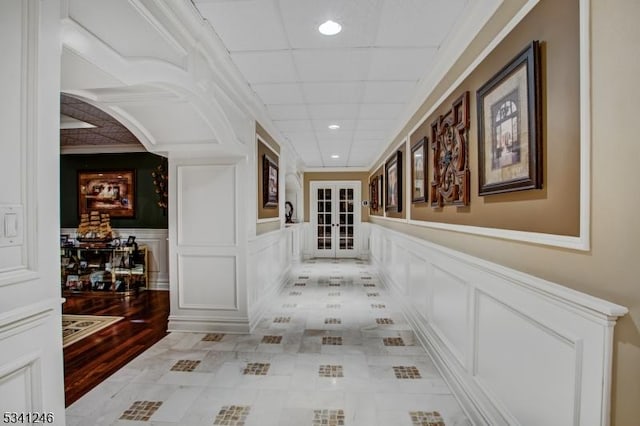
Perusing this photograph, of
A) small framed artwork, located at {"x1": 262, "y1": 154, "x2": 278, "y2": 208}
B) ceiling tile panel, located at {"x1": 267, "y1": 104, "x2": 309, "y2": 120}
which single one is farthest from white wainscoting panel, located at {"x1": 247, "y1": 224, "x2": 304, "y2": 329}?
ceiling tile panel, located at {"x1": 267, "y1": 104, "x2": 309, "y2": 120}

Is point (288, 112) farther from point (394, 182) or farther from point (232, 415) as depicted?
point (232, 415)

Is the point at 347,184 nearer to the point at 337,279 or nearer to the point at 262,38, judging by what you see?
the point at 337,279

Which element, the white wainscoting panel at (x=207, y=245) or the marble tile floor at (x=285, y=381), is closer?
the marble tile floor at (x=285, y=381)

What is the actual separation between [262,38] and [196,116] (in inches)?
35.7

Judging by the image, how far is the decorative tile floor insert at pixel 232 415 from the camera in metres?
2.08

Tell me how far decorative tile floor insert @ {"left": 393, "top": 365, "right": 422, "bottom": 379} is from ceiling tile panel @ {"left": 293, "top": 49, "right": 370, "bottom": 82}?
102 inches

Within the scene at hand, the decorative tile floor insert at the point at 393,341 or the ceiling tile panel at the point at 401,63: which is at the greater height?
the ceiling tile panel at the point at 401,63

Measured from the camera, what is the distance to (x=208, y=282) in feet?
12.3

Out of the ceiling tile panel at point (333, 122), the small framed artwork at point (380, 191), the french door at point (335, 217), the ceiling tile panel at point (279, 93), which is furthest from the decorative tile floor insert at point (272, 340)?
the french door at point (335, 217)

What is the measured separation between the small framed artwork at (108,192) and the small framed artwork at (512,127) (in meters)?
5.86

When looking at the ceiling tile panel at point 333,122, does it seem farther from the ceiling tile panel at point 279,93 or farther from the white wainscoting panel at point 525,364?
the white wainscoting panel at point 525,364

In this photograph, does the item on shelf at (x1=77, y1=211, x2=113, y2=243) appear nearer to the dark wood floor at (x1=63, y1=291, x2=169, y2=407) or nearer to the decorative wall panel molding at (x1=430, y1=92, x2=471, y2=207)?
the dark wood floor at (x1=63, y1=291, x2=169, y2=407)

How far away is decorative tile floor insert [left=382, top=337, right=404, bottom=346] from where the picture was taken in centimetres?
326

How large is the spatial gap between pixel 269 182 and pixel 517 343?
379cm
